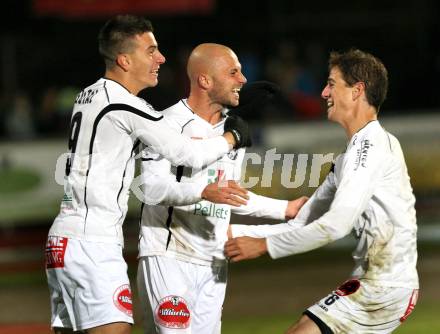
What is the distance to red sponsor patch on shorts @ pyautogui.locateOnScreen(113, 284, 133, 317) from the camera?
18.3 ft

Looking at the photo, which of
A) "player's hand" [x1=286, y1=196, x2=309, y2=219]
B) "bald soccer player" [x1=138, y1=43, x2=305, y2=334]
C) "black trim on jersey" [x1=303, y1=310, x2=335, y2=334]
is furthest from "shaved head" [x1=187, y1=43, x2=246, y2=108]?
"black trim on jersey" [x1=303, y1=310, x2=335, y2=334]

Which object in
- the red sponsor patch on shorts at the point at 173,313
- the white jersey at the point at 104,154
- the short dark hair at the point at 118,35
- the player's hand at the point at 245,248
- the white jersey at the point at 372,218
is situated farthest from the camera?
the red sponsor patch on shorts at the point at 173,313

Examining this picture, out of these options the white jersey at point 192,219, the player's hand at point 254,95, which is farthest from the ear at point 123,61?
the player's hand at point 254,95

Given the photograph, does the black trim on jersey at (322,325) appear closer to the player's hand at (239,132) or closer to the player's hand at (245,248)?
the player's hand at (245,248)

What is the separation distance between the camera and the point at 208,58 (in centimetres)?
646

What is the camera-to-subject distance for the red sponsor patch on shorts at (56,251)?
223 inches

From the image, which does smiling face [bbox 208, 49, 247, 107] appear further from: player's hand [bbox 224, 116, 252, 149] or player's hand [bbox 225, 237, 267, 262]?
player's hand [bbox 225, 237, 267, 262]

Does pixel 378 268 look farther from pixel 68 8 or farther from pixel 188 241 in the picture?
pixel 68 8

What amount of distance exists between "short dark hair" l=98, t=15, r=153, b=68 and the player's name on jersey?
3.67 feet

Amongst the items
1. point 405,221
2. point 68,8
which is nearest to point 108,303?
point 405,221

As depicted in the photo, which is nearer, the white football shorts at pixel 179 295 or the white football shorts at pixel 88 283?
the white football shorts at pixel 88 283

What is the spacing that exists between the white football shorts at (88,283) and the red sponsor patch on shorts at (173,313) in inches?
23.7

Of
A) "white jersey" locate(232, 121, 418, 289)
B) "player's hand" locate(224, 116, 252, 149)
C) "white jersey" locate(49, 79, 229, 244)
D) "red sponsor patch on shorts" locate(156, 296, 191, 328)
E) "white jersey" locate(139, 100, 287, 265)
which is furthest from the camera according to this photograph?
"white jersey" locate(139, 100, 287, 265)

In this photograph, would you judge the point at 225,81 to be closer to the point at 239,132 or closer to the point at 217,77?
the point at 217,77
